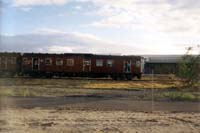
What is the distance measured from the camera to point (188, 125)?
15.6 metres

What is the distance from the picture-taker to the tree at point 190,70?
40.6m

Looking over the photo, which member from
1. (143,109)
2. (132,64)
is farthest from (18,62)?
(143,109)

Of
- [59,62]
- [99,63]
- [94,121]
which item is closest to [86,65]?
[99,63]

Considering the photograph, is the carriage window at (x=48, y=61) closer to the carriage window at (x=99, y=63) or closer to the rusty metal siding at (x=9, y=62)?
the rusty metal siding at (x=9, y=62)

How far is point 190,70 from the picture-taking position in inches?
1598

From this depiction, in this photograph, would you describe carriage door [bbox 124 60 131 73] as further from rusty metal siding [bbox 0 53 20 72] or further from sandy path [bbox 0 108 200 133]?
Result: sandy path [bbox 0 108 200 133]

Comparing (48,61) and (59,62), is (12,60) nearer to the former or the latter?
(48,61)

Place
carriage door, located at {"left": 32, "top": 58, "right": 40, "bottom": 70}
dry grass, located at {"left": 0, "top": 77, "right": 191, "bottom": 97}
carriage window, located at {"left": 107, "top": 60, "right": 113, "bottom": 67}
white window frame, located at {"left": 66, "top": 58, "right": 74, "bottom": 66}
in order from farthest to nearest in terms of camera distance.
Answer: carriage door, located at {"left": 32, "top": 58, "right": 40, "bottom": 70}, white window frame, located at {"left": 66, "top": 58, "right": 74, "bottom": 66}, carriage window, located at {"left": 107, "top": 60, "right": 113, "bottom": 67}, dry grass, located at {"left": 0, "top": 77, "right": 191, "bottom": 97}

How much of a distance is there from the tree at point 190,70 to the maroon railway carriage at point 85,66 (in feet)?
45.4

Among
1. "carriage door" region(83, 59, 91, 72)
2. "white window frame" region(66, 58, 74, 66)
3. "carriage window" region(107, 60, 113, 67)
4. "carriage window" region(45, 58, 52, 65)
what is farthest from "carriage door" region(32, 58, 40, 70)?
"carriage window" region(107, 60, 113, 67)

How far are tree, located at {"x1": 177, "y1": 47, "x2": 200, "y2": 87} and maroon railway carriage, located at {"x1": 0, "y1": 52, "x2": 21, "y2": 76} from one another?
22.5 metres

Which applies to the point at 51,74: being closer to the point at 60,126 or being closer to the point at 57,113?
the point at 57,113

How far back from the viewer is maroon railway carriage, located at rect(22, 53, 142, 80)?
55.3 meters

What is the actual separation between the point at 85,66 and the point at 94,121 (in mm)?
40069
